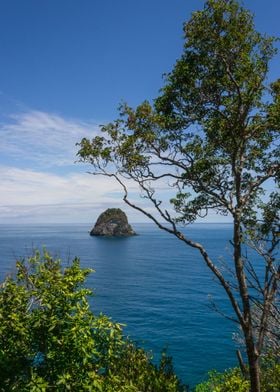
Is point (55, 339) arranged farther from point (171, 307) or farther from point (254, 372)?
point (171, 307)

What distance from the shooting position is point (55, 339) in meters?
10.1

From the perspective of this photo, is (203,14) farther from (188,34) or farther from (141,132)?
(141,132)

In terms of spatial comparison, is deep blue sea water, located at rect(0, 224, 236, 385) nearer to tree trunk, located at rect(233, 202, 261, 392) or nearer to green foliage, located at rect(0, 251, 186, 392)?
tree trunk, located at rect(233, 202, 261, 392)

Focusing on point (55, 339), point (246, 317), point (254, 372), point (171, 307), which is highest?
point (55, 339)

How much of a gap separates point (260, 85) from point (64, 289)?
1034 cm

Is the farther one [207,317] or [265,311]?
[207,317]

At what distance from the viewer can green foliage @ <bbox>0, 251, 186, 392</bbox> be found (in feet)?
33.3

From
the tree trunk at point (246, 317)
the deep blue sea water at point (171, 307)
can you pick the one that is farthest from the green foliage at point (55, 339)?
the deep blue sea water at point (171, 307)

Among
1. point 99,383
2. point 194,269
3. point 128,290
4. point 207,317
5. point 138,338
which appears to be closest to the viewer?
point 99,383

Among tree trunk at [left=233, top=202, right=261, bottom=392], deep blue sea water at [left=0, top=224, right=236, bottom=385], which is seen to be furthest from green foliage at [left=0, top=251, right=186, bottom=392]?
deep blue sea water at [left=0, top=224, right=236, bottom=385]

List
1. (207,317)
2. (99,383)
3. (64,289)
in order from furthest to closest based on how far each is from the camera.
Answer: (207,317)
(64,289)
(99,383)

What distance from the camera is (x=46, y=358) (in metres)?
10.4

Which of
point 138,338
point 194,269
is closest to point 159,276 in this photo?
point 194,269

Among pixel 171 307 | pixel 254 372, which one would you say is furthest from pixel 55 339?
pixel 171 307
